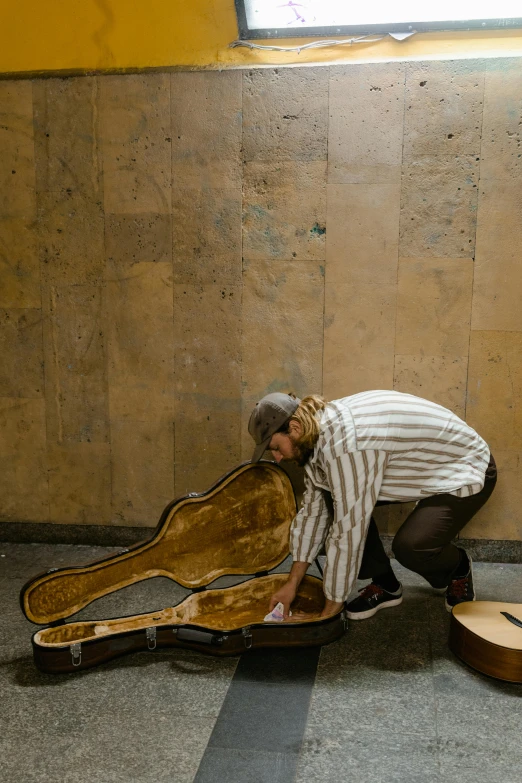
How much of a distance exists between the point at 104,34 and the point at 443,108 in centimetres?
209

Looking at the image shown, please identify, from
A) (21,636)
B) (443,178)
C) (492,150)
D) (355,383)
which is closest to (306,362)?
(355,383)

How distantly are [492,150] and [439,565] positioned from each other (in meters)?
2.33

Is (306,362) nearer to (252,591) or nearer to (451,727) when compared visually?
(252,591)

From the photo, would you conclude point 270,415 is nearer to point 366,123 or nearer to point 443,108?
point 366,123

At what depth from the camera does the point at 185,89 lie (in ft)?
12.6

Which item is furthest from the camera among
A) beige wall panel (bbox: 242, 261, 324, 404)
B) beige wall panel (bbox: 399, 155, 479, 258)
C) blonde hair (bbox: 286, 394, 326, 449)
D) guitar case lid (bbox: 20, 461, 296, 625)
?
beige wall panel (bbox: 242, 261, 324, 404)

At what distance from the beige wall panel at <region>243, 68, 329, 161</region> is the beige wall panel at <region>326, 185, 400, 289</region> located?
1.00 ft

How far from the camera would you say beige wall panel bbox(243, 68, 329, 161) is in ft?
12.3

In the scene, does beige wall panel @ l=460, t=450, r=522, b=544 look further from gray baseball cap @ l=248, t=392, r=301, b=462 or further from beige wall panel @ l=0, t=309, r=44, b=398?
beige wall panel @ l=0, t=309, r=44, b=398

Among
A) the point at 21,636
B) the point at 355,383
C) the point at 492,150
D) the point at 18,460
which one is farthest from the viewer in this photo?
the point at 18,460

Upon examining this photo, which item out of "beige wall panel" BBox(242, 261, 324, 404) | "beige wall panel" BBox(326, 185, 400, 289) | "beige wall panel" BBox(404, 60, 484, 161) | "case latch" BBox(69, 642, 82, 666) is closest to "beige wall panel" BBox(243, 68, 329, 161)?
"beige wall panel" BBox(326, 185, 400, 289)

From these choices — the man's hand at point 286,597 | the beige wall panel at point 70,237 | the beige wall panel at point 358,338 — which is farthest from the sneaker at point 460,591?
the beige wall panel at point 70,237

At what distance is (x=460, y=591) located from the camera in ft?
10.9

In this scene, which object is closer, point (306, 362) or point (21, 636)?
point (21, 636)
